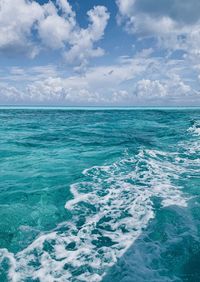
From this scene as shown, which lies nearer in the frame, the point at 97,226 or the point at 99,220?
the point at 97,226

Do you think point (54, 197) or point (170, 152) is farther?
point (170, 152)

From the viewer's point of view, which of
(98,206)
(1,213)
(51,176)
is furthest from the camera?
(51,176)

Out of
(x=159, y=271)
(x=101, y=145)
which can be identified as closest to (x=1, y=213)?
(x=159, y=271)

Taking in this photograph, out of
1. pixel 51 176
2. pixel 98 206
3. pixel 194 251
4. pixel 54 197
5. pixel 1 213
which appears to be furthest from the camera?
pixel 51 176

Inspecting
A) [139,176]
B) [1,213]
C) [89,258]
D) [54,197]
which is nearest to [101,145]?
[139,176]

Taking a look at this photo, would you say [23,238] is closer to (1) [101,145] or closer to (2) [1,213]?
(2) [1,213]

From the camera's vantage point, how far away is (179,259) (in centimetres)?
418

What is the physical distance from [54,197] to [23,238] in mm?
2223

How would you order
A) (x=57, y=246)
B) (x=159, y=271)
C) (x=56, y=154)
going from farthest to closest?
(x=56, y=154), (x=57, y=246), (x=159, y=271)

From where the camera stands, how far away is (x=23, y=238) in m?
4.94

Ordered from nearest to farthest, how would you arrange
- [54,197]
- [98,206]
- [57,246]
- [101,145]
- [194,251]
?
[194,251], [57,246], [98,206], [54,197], [101,145]

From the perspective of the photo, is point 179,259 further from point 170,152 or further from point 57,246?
point 170,152

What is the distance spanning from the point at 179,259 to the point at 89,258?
1733 millimetres

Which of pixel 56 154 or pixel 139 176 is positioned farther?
pixel 56 154
